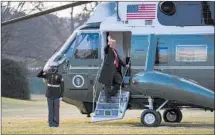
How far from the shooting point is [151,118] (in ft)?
45.3

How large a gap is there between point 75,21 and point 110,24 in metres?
33.5

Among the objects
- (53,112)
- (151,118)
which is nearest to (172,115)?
(151,118)

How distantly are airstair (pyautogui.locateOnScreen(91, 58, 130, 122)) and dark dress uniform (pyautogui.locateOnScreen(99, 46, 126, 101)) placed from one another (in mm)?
138

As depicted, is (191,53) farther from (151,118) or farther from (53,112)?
(53,112)

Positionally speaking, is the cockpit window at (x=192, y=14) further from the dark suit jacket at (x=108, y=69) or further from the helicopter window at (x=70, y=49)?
the helicopter window at (x=70, y=49)

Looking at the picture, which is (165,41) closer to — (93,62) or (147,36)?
(147,36)

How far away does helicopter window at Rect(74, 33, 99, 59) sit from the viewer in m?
14.9

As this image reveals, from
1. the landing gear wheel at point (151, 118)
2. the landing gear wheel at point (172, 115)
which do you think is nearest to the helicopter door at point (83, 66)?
the landing gear wheel at point (151, 118)

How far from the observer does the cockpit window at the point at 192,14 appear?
13383 millimetres

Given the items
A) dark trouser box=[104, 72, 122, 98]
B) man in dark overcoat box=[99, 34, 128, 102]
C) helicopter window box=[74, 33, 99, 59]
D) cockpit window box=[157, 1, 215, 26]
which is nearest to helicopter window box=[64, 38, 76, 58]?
helicopter window box=[74, 33, 99, 59]

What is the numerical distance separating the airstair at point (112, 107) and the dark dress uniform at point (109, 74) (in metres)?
0.14

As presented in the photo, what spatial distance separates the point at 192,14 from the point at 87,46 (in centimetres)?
289

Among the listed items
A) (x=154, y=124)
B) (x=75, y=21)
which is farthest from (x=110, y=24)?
(x=75, y=21)

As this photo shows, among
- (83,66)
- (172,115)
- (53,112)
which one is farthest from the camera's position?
(172,115)
